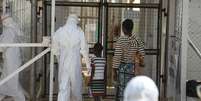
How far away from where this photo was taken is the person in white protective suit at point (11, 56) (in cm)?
893

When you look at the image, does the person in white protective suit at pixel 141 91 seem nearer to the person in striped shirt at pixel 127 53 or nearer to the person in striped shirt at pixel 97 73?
the person in striped shirt at pixel 127 53

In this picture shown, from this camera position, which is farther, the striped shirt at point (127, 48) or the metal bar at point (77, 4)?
the metal bar at point (77, 4)

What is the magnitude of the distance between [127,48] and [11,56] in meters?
2.18

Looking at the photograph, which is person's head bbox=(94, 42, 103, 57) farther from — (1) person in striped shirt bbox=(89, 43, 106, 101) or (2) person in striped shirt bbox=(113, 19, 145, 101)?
(2) person in striped shirt bbox=(113, 19, 145, 101)

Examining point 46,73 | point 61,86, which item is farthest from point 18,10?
point 61,86

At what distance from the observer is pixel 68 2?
10148mm

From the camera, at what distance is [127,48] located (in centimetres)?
805

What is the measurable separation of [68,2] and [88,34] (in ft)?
2.54

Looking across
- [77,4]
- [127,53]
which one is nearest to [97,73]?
[127,53]

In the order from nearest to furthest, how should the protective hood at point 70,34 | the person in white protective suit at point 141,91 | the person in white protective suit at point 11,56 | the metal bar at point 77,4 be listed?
the person in white protective suit at point 141,91 → the protective hood at point 70,34 → the person in white protective suit at point 11,56 → the metal bar at point 77,4

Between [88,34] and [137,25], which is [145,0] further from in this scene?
[88,34]

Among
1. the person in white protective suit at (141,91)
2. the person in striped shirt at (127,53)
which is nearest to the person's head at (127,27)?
the person in striped shirt at (127,53)

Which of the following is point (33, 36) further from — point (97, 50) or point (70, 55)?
point (97, 50)

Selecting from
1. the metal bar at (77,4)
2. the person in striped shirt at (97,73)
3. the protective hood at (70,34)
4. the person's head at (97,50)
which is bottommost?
the person in striped shirt at (97,73)
